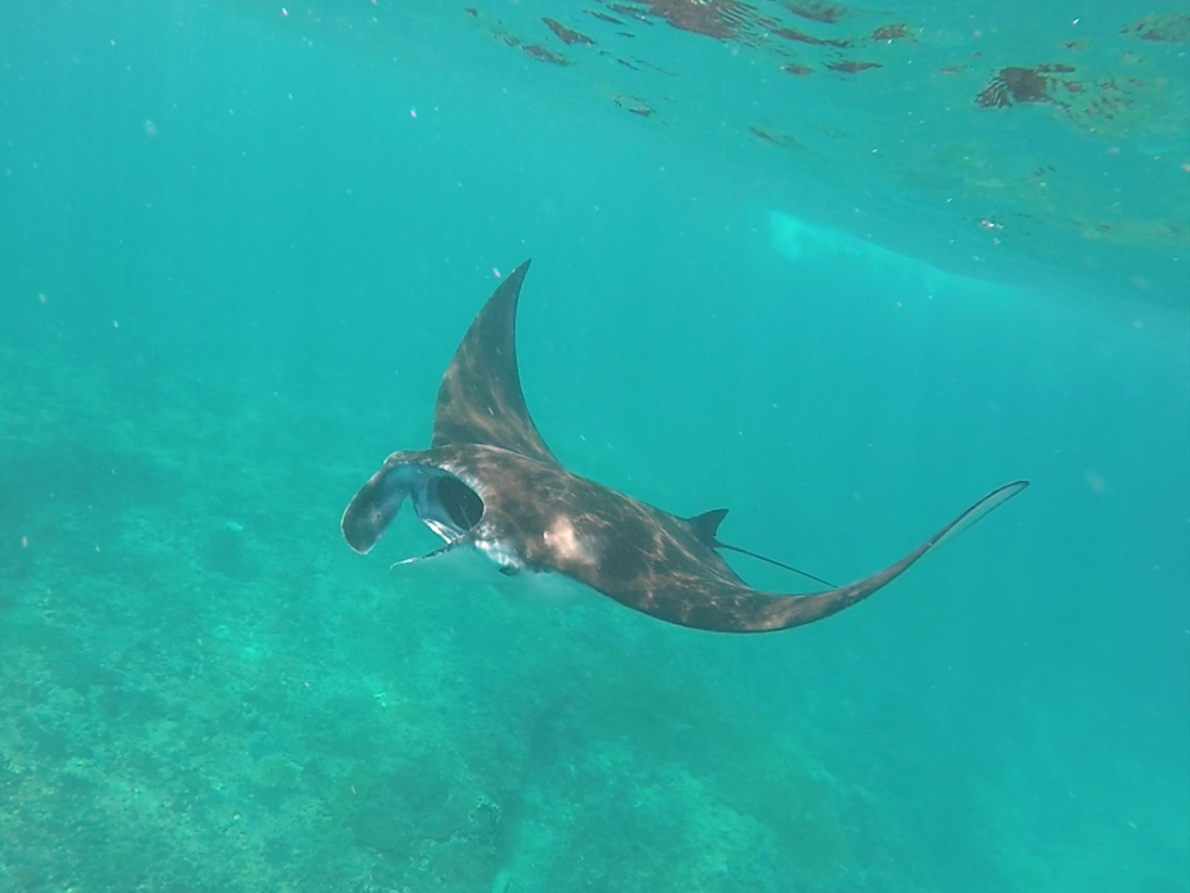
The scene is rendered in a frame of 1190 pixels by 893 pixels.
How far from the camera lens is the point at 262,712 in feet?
32.2

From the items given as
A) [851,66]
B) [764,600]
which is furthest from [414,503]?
[851,66]

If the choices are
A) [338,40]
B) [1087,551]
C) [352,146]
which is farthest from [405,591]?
[352,146]

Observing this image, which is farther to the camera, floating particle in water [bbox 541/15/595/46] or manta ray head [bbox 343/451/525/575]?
floating particle in water [bbox 541/15/595/46]

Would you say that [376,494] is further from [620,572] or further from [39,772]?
[39,772]

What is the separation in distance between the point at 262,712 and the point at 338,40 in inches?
1589

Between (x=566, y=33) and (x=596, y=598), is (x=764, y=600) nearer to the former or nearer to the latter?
(x=596, y=598)

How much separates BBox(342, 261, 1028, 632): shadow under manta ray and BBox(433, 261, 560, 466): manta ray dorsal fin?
0.70 feet

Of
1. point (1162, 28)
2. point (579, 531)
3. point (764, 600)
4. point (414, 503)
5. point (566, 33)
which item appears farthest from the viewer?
point (566, 33)

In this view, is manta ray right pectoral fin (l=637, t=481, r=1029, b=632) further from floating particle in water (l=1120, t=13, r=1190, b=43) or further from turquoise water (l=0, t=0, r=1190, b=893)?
floating particle in water (l=1120, t=13, r=1190, b=43)

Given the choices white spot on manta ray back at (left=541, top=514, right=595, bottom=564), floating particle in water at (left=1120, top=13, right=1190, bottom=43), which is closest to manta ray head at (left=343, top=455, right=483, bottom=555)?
white spot on manta ray back at (left=541, top=514, right=595, bottom=564)

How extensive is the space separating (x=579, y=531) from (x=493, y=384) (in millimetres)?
4006

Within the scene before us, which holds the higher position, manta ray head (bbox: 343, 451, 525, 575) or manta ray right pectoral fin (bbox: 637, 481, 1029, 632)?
manta ray right pectoral fin (bbox: 637, 481, 1029, 632)

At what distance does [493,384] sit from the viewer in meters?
9.16

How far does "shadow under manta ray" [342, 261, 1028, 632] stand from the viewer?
15.7ft
